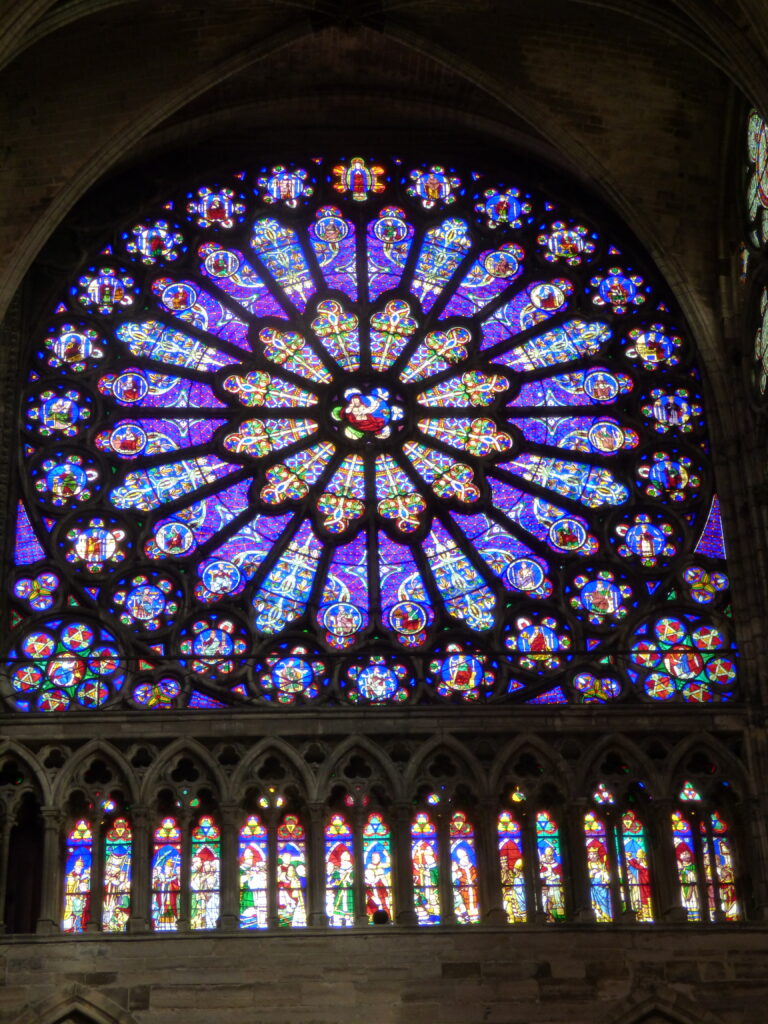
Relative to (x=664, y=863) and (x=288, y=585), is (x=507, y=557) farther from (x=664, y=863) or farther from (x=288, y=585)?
(x=664, y=863)

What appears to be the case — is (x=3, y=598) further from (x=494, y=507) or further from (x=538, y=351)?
(x=538, y=351)

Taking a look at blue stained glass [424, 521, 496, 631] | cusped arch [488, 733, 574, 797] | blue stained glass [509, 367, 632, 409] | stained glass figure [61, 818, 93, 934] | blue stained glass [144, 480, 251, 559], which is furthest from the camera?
blue stained glass [509, 367, 632, 409]

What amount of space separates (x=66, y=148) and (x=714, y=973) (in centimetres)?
871

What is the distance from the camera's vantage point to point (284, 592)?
16.1 metres

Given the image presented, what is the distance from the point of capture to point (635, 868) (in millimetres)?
14836

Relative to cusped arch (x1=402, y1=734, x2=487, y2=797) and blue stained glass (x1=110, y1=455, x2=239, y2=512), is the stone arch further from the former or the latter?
blue stained glass (x1=110, y1=455, x2=239, y2=512)

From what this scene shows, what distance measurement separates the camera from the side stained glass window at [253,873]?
14.5 metres

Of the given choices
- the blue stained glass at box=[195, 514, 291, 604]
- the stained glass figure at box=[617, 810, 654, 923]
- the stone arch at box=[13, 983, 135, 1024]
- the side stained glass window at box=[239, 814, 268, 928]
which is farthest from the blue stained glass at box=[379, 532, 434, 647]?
the stone arch at box=[13, 983, 135, 1024]

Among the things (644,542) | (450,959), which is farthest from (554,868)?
(644,542)

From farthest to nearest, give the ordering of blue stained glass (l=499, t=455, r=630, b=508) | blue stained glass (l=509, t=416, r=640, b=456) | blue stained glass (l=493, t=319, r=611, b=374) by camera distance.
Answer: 1. blue stained glass (l=493, t=319, r=611, b=374)
2. blue stained glass (l=509, t=416, r=640, b=456)
3. blue stained glass (l=499, t=455, r=630, b=508)

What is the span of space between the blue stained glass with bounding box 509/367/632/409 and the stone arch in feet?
20.9

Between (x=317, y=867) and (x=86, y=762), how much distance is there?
1917 millimetres

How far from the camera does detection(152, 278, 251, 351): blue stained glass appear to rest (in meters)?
17.7

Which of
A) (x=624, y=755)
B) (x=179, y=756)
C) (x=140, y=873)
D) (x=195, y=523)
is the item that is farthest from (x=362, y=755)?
(x=195, y=523)
